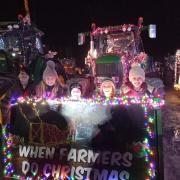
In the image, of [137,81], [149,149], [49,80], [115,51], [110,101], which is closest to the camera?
[149,149]

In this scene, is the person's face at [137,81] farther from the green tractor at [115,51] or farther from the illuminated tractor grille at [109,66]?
the illuminated tractor grille at [109,66]

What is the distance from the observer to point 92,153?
357 cm

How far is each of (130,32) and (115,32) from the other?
62 centimetres

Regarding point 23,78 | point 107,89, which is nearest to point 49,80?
point 23,78

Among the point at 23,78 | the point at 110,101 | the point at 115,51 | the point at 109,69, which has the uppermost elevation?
the point at 115,51

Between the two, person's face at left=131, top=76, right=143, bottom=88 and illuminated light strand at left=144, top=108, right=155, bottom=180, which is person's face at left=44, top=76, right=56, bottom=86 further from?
illuminated light strand at left=144, top=108, right=155, bottom=180

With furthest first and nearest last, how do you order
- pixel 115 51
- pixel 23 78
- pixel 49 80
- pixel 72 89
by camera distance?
pixel 115 51, pixel 23 78, pixel 72 89, pixel 49 80

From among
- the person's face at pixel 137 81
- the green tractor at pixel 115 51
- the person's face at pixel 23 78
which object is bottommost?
the person's face at pixel 137 81

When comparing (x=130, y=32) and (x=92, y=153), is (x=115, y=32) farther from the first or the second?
(x=92, y=153)

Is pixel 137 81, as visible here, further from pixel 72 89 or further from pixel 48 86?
pixel 48 86

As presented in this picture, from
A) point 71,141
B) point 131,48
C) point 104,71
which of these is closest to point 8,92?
point 71,141

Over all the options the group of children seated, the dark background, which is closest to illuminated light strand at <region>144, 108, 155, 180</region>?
the group of children seated

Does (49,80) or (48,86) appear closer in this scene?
(49,80)

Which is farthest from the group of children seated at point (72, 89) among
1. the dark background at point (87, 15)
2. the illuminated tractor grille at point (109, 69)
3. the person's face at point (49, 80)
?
the dark background at point (87, 15)
